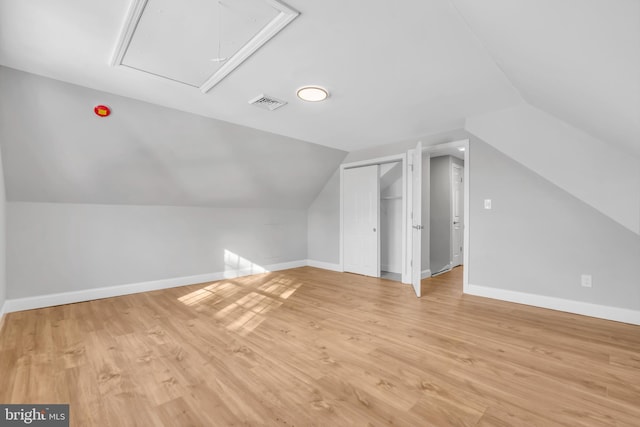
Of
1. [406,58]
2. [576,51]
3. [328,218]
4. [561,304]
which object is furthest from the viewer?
[328,218]

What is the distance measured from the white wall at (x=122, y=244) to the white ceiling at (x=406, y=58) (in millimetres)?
1710

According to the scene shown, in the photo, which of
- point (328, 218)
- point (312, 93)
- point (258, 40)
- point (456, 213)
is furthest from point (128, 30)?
point (456, 213)

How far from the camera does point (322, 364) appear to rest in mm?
2018

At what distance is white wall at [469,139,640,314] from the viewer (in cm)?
286

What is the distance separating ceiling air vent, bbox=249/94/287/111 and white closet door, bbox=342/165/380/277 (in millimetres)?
2385

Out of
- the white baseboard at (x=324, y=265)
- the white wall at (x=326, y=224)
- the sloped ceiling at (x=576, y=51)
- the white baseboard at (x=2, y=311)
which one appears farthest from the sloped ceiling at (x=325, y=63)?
the white baseboard at (x=324, y=265)

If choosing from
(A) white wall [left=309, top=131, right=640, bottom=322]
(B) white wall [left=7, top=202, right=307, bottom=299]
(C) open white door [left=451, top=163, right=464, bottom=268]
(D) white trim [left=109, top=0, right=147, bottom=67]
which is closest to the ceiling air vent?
(D) white trim [left=109, top=0, right=147, bottom=67]

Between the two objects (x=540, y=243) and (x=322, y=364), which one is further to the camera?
(x=540, y=243)

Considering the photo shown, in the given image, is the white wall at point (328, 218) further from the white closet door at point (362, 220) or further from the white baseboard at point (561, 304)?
the white baseboard at point (561, 304)

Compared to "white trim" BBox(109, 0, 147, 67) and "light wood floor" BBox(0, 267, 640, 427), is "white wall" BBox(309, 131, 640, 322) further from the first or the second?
"white trim" BBox(109, 0, 147, 67)

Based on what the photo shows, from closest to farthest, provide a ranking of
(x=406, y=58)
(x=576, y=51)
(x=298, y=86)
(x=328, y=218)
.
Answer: (x=576, y=51)
(x=406, y=58)
(x=298, y=86)
(x=328, y=218)

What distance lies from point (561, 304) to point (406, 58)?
3.18 m

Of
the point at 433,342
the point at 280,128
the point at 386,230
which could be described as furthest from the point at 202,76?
the point at 386,230

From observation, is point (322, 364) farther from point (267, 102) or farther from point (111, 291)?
point (111, 291)
